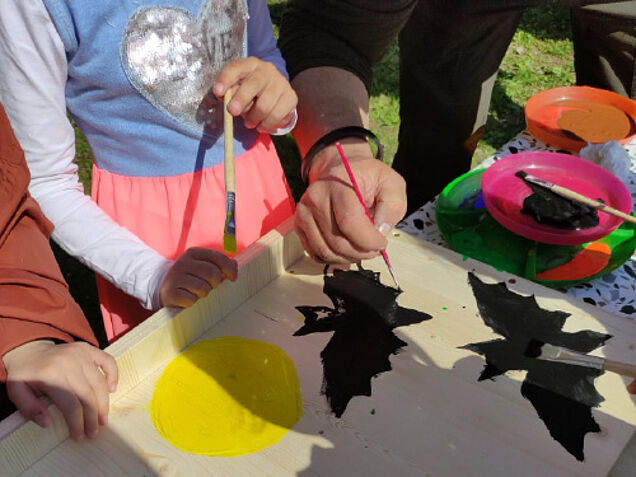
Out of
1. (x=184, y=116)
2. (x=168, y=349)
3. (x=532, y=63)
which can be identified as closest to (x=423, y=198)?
(x=184, y=116)

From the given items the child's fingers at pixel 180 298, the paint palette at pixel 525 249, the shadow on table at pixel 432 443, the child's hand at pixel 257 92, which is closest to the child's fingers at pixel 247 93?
the child's hand at pixel 257 92

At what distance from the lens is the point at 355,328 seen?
940mm

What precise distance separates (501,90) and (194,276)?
2706 millimetres

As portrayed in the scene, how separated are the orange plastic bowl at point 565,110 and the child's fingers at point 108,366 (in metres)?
1.14

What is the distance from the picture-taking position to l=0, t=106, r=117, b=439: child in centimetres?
75

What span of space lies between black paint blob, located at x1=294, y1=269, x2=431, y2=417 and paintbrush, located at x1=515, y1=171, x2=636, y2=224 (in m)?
0.37

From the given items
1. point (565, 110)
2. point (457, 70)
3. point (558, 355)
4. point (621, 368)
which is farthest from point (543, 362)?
point (457, 70)

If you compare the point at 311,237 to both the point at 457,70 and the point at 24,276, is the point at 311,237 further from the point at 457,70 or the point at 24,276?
the point at 457,70

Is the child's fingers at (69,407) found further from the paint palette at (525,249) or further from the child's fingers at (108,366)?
the paint palette at (525,249)

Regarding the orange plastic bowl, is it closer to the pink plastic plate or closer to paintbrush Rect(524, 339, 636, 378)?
the pink plastic plate

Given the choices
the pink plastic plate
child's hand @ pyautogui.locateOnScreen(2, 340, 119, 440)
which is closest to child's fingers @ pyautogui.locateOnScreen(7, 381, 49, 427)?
child's hand @ pyautogui.locateOnScreen(2, 340, 119, 440)

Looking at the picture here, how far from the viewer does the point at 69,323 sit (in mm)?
907

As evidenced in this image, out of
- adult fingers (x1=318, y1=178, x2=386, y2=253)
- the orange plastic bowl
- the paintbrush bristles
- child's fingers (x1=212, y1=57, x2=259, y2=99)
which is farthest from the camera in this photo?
the orange plastic bowl

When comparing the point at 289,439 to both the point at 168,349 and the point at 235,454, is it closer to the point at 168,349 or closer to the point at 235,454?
the point at 235,454
